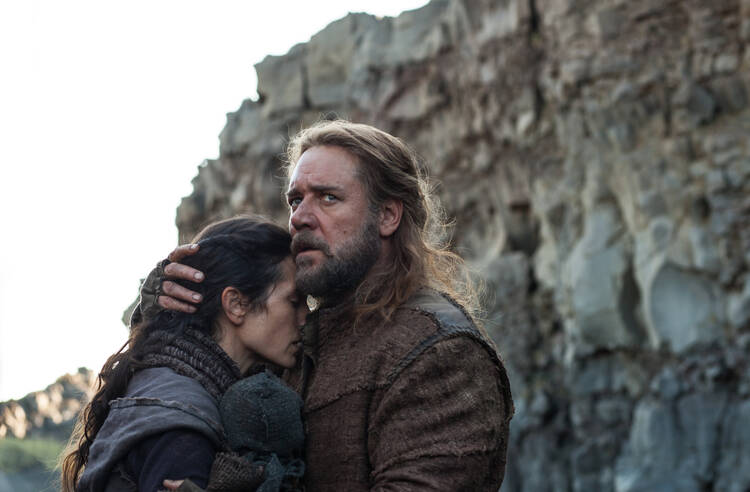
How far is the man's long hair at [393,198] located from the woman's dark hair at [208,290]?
360 millimetres

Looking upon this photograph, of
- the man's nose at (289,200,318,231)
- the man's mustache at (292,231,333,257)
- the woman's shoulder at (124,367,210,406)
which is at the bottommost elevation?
the woman's shoulder at (124,367,210,406)

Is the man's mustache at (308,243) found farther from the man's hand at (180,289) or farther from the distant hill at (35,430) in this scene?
the distant hill at (35,430)

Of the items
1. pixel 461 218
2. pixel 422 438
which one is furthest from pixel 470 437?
pixel 461 218

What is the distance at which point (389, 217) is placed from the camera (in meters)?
3.42

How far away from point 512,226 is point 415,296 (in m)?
13.5

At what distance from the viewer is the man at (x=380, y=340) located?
8.95ft

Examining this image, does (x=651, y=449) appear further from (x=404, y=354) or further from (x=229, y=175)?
(x=229, y=175)

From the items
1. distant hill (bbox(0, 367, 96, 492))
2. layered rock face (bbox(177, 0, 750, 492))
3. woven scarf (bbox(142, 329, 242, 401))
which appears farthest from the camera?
distant hill (bbox(0, 367, 96, 492))

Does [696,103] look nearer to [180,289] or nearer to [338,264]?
→ [338,264]

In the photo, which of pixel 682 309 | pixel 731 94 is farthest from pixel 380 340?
pixel 731 94

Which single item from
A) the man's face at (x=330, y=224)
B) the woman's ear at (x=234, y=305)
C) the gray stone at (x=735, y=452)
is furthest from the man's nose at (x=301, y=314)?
the gray stone at (x=735, y=452)

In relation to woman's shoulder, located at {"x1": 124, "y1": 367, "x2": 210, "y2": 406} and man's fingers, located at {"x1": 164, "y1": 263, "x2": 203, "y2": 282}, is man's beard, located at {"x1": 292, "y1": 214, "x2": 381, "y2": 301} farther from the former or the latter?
woman's shoulder, located at {"x1": 124, "y1": 367, "x2": 210, "y2": 406}

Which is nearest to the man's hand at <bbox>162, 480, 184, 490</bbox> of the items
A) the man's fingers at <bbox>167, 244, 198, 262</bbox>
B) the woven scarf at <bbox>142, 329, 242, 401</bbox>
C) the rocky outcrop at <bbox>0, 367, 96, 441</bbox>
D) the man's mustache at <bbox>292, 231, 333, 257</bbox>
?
the woven scarf at <bbox>142, 329, 242, 401</bbox>

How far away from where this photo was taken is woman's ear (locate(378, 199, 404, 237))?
11.1 ft
